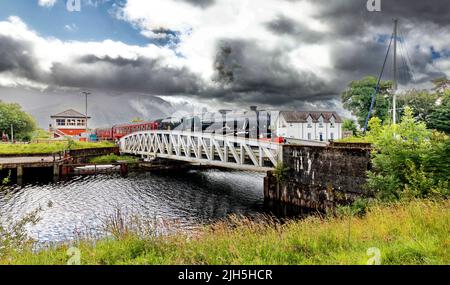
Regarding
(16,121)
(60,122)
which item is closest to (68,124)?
(60,122)

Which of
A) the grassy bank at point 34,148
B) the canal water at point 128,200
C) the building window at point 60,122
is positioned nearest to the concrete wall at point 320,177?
the canal water at point 128,200

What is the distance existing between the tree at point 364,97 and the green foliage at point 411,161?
41.1 meters

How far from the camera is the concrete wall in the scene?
15117 millimetres

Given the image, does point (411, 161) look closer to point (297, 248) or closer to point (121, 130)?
point (297, 248)

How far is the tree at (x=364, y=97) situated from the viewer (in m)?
46.7

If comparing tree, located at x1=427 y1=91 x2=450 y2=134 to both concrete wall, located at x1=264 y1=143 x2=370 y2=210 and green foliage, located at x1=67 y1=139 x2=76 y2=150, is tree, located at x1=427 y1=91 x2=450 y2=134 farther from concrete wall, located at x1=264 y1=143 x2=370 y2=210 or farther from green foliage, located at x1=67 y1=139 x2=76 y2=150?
green foliage, located at x1=67 y1=139 x2=76 y2=150

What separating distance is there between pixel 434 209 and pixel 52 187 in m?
28.8

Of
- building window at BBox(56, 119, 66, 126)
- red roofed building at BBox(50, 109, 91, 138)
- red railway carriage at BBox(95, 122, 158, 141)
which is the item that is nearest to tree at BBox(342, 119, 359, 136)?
red railway carriage at BBox(95, 122, 158, 141)

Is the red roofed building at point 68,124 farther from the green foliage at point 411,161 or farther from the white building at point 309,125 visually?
the green foliage at point 411,161

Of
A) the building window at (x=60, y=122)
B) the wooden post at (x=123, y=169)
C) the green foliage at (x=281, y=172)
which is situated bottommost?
the wooden post at (x=123, y=169)

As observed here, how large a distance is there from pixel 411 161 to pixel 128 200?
1861cm

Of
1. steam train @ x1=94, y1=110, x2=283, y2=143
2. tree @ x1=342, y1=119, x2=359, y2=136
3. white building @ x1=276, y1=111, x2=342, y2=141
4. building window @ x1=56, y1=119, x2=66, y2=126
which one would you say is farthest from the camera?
building window @ x1=56, y1=119, x2=66, y2=126

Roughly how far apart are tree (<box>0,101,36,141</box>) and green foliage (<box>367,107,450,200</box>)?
221 feet
